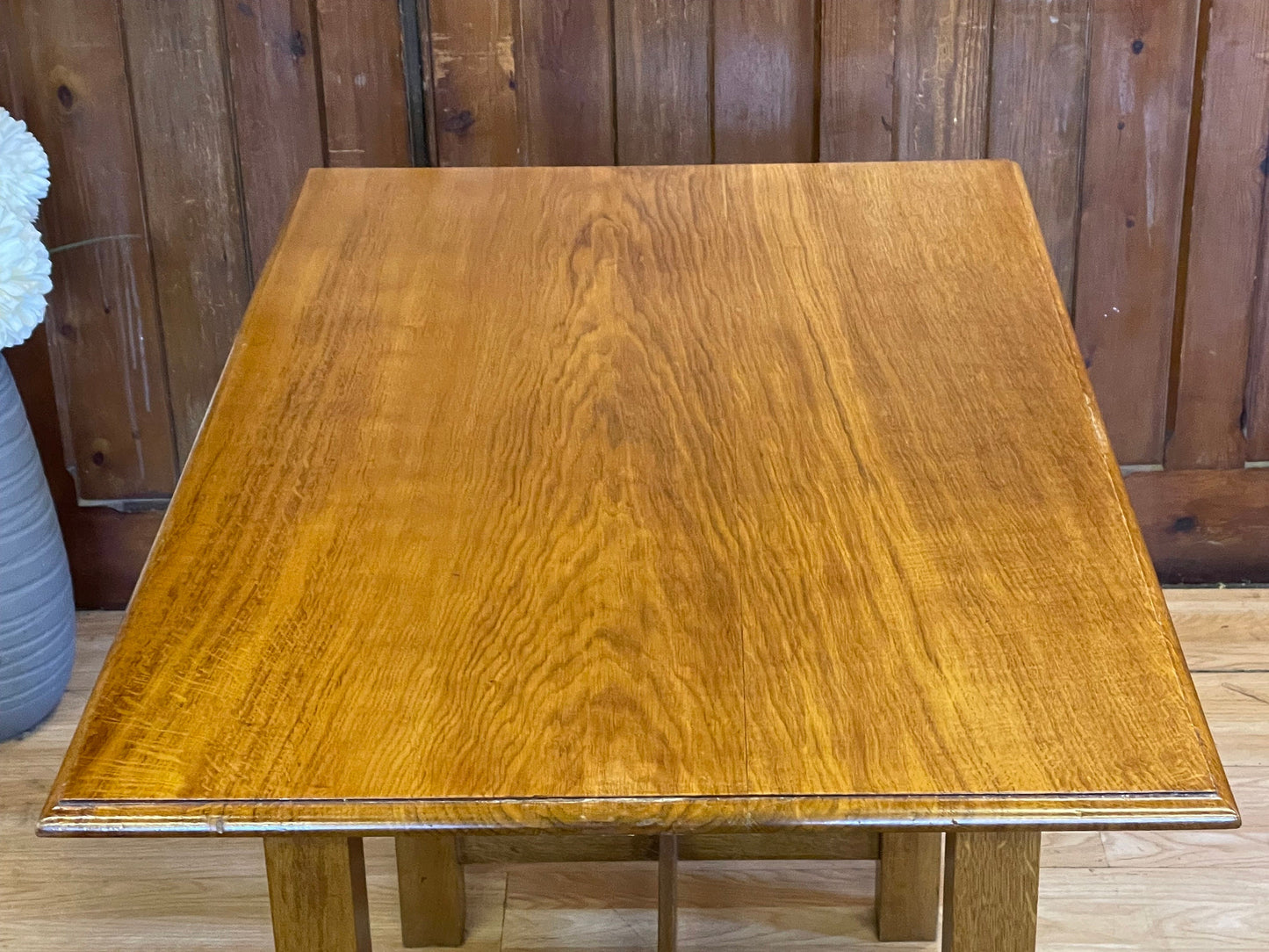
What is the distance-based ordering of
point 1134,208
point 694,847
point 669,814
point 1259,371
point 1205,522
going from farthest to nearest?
point 1205,522 < point 1259,371 < point 1134,208 < point 694,847 < point 669,814

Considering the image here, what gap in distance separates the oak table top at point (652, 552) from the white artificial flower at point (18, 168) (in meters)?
0.64

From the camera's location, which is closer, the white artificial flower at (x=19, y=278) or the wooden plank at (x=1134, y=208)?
the white artificial flower at (x=19, y=278)

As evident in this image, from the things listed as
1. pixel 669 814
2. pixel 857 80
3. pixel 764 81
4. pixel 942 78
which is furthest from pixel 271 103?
pixel 669 814

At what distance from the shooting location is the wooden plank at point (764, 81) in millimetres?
2275

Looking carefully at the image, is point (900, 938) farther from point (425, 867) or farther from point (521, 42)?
point (521, 42)

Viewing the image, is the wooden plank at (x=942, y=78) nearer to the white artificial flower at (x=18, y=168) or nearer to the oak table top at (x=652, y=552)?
the oak table top at (x=652, y=552)

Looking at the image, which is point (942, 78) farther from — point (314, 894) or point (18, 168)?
point (314, 894)

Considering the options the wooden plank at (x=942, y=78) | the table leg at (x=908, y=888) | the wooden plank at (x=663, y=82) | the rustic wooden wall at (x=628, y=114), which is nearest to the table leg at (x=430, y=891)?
the table leg at (x=908, y=888)

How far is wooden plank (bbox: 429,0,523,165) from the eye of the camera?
227cm

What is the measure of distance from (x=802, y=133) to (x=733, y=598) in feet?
4.57

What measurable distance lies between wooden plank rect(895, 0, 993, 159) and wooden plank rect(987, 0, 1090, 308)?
Result: 0.02m

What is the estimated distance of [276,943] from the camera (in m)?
1.18

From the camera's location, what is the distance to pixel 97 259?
7.99 feet

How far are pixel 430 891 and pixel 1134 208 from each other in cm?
154
